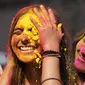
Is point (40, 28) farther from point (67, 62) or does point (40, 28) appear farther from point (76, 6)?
point (76, 6)

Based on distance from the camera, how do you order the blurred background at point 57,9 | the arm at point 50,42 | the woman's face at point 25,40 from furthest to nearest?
the blurred background at point 57,9
the woman's face at point 25,40
the arm at point 50,42

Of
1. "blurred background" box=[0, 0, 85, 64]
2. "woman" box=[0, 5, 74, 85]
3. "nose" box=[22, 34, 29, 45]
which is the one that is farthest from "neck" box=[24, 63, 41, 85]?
"blurred background" box=[0, 0, 85, 64]

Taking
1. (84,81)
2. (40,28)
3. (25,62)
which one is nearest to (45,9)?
(40,28)

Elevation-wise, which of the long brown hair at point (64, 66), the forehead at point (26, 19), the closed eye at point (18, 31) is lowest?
the long brown hair at point (64, 66)

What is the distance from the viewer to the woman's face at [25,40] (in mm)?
1793

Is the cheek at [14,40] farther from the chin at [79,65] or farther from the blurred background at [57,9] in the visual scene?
the blurred background at [57,9]

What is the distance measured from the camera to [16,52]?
1.85m

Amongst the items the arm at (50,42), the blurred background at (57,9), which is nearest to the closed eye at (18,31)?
the arm at (50,42)

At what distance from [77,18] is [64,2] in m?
0.24

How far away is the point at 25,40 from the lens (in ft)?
5.94

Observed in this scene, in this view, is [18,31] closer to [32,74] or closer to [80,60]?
[32,74]

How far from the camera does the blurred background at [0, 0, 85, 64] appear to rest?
3509 mm

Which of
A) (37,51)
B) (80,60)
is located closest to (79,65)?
(80,60)

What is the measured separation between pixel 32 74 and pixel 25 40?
17 cm
